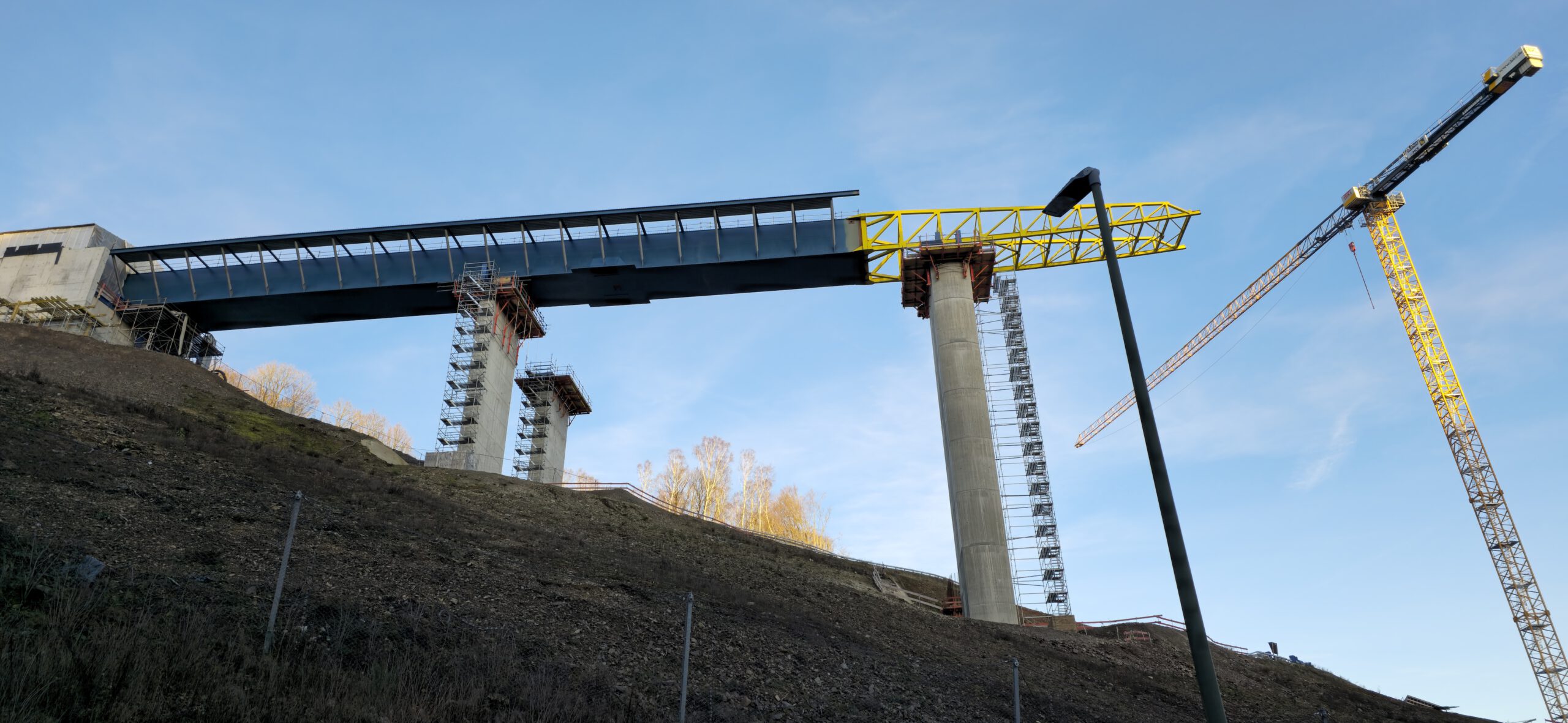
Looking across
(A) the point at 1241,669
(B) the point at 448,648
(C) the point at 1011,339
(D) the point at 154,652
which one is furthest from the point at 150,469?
(C) the point at 1011,339

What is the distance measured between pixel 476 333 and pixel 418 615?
115ft

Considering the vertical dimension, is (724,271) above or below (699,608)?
above

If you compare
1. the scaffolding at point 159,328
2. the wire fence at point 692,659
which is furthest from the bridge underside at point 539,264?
the wire fence at point 692,659

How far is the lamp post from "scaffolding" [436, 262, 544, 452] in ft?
128

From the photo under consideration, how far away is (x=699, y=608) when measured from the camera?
2041 cm

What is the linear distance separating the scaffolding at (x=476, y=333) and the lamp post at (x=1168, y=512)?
3909 cm

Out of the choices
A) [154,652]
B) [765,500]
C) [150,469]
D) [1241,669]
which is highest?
[765,500]

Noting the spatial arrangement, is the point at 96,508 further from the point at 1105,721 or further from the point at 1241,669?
the point at 1241,669

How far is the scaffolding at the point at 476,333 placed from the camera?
4569cm

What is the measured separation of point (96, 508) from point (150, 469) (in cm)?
442

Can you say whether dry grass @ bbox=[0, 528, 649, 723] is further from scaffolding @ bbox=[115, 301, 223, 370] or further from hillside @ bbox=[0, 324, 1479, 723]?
scaffolding @ bbox=[115, 301, 223, 370]

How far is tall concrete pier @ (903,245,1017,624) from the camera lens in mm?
38156

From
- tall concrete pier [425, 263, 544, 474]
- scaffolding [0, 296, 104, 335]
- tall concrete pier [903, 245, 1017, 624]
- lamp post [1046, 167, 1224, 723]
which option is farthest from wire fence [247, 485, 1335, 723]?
scaffolding [0, 296, 104, 335]

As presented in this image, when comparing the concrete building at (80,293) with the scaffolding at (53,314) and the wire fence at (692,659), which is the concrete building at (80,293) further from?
the wire fence at (692,659)
